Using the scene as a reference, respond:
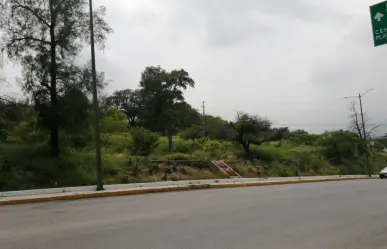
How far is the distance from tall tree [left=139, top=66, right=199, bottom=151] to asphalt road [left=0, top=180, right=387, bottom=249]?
35.5 m

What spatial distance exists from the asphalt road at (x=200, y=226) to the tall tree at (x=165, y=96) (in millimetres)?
35494

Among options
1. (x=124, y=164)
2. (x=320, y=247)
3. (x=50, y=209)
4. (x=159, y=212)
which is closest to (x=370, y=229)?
(x=320, y=247)

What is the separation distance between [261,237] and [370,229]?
283 cm

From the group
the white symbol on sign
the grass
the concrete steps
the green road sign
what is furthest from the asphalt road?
the concrete steps

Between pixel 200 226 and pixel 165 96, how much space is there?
4084 cm

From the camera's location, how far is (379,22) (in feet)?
39.8

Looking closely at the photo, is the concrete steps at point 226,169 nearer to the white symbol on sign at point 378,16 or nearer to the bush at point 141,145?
the bush at point 141,145

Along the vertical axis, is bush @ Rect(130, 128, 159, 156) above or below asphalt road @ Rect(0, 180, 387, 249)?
above

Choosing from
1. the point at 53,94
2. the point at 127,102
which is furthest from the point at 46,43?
the point at 127,102

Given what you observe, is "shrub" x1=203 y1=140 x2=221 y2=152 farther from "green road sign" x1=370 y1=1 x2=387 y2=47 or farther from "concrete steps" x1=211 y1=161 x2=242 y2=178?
"green road sign" x1=370 y1=1 x2=387 y2=47

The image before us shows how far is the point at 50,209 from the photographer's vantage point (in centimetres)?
1321

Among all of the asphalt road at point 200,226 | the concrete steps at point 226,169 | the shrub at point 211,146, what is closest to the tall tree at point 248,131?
the shrub at point 211,146

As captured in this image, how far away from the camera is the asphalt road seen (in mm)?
7582

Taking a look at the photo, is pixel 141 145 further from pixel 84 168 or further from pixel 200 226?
pixel 200 226
